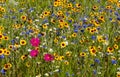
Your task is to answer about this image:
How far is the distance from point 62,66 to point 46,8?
222 cm

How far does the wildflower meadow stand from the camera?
374cm

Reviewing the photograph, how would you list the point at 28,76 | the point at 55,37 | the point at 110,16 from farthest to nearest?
the point at 110,16, the point at 55,37, the point at 28,76

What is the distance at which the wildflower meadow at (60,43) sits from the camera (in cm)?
374

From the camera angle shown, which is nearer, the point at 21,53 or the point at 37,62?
the point at 37,62

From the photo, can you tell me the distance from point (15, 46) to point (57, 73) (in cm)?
57

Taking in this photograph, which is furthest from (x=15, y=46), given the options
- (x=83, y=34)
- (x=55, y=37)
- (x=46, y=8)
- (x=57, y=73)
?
(x=46, y=8)

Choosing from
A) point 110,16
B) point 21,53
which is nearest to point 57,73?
point 21,53

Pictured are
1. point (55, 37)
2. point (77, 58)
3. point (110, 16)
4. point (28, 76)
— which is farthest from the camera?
point (110, 16)

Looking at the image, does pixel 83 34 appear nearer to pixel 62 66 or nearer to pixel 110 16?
pixel 110 16

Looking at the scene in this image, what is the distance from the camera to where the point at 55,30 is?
4668 mm

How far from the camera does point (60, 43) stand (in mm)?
4211

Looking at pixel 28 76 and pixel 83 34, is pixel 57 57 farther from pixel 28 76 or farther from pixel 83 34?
pixel 83 34

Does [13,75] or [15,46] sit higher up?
[15,46]

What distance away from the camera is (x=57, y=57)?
374 cm
